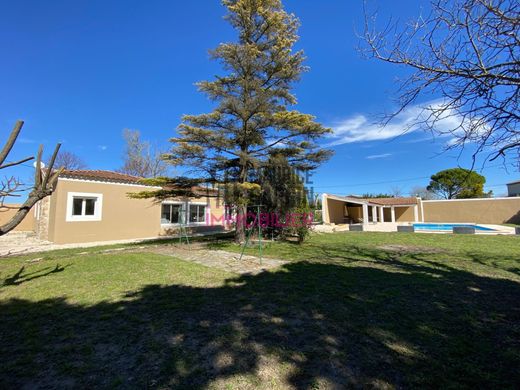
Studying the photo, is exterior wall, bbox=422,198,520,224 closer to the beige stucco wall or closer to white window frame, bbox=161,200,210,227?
white window frame, bbox=161,200,210,227

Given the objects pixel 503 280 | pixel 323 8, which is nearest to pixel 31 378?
pixel 323 8

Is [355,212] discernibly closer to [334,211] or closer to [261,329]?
[334,211]

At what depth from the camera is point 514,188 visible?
1490 inches

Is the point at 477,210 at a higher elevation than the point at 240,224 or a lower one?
higher

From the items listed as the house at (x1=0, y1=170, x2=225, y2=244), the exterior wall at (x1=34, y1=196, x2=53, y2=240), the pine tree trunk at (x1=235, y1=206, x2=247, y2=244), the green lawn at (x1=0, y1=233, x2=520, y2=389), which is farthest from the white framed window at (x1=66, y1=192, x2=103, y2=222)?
the pine tree trunk at (x1=235, y1=206, x2=247, y2=244)

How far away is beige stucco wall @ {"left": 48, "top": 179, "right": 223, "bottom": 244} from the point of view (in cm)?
1288

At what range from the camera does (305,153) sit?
1271 centimetres

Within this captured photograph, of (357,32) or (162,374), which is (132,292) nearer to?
(162,374)

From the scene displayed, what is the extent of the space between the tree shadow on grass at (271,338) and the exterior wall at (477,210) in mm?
29186

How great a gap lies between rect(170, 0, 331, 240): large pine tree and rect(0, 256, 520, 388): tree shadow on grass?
648cm

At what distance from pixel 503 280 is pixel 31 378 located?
836 centimetres

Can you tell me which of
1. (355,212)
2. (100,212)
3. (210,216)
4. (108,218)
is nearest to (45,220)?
(100,212)

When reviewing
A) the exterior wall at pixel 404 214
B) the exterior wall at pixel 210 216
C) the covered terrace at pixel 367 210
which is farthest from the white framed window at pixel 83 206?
the exterior wall at pixel 404 214

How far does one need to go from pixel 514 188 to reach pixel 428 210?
58.4 feet
